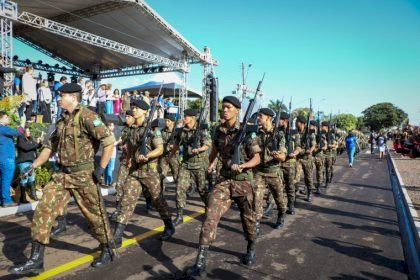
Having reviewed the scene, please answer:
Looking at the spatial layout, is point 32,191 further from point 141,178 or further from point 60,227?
point 141,178

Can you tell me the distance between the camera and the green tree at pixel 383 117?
94438 mm

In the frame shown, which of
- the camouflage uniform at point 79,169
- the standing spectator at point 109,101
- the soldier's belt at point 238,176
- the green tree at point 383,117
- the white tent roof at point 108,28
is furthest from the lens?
the green tree at point 383,117

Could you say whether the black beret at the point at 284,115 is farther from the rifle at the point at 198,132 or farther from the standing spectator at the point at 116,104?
the standing spectator at the point at 116,104

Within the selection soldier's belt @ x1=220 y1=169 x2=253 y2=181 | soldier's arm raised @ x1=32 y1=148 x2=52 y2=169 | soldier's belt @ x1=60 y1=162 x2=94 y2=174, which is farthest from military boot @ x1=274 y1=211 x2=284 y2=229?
soldier's arm raised @ x1=32 y1=148 x2=52 y2=169

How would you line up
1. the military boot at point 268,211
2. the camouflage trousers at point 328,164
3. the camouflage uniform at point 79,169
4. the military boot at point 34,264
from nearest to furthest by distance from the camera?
the military boot at point 34,264 → the camouflage uniform at point 79,169 → the military boot at point 268,211 → the camouflage trousers at point 328,164

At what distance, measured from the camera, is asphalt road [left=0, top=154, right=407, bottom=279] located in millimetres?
4109

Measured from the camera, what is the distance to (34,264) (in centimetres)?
387

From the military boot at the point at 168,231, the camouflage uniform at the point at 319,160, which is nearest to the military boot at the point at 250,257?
the military boot at the point at 168,231

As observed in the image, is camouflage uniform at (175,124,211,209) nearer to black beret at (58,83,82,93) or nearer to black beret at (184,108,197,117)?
black beret at (184,108,197,117)

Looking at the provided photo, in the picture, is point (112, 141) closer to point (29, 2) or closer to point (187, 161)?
point (187, 161)

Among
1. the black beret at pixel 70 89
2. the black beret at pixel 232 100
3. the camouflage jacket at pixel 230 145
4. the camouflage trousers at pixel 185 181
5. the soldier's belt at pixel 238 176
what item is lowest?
the camouflage trousers at pixel 185 181

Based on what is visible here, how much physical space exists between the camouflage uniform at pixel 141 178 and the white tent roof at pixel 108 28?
13840 mm

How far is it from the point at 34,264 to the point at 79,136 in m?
1.50

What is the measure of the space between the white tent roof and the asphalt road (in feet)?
45.6
